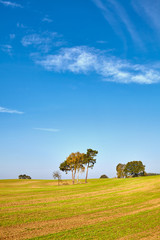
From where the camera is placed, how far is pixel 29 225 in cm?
1470

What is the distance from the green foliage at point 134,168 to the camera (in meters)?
110

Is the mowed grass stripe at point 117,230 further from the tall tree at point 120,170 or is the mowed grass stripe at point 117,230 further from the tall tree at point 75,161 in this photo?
the tall tree at point 120,170

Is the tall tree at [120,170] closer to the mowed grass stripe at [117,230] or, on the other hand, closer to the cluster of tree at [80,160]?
the cluster of tree at [80,160]

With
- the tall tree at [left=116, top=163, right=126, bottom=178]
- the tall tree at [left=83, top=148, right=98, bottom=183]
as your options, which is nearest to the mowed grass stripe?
the tall tree at [left=83, top=148, right=98, bottom=183]

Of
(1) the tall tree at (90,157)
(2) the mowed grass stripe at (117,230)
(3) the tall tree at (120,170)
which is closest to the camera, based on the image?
(2) the mowed grass stripe at (117,230)

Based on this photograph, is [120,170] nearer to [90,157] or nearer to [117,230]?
[90,157]

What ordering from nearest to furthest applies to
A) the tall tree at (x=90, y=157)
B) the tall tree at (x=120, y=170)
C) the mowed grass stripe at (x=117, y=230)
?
the mowed grass stripe at (x=117, y=230)
the tall tree at (x=90, y=157)
the tall tree at (x=120, y=170)

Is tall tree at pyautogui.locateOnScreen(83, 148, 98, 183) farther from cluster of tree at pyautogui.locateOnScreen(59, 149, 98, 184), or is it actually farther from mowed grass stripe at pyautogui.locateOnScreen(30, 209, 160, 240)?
mowed grass stripe at pyautogui.locateOnScreen(30, 209, 160, 240)

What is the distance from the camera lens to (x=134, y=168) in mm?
111250

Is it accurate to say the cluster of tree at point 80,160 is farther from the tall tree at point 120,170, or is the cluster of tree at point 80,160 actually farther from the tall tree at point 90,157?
the tall tree at point 120,170

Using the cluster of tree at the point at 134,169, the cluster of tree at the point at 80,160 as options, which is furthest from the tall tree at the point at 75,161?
the cluster of tree at the point at 134,169

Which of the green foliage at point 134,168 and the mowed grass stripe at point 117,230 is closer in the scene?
the mowed grass stripe at point 117,230

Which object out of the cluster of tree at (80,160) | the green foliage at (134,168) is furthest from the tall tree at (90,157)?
the green foliage at (134,168)

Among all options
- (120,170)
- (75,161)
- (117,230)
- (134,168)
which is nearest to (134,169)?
(134,168)
